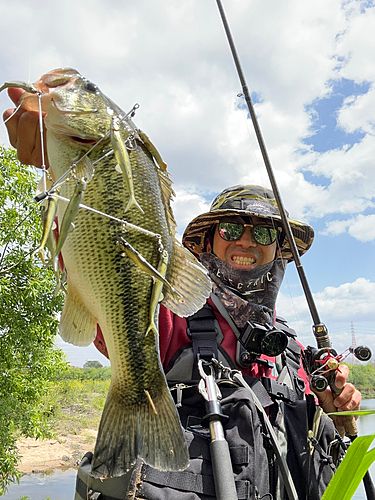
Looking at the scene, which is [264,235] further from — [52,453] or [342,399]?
[52,453]

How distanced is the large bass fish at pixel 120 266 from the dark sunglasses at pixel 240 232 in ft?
4.82

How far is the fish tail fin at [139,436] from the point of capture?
1778 millimetres

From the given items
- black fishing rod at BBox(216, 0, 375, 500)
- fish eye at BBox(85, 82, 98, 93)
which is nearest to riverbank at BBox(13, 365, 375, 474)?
black fishing rod at BBox(216, 0, 375, 500)

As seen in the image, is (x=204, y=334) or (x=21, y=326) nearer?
(x=204, y=334)

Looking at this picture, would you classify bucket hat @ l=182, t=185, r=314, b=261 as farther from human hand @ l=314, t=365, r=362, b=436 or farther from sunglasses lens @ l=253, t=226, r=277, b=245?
human hand @ l=314, t=365, r=362, b=436

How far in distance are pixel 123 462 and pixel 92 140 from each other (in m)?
1.03

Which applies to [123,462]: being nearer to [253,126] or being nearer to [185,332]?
[185,332]

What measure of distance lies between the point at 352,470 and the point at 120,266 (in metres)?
1.07

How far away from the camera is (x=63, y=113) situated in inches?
66.0

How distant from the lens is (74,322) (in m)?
1.81

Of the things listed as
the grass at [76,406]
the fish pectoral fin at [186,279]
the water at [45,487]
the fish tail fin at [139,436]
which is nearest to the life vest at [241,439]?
the fish tail fin at [139,436]

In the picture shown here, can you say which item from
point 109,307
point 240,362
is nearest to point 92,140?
point 109,307

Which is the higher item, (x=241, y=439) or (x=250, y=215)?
(x=250, y=215)

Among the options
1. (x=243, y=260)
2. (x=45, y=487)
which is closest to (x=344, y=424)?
(x=243, y=260)
